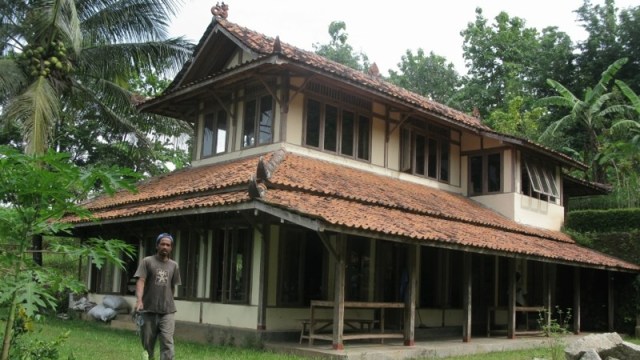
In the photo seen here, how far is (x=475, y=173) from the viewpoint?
19.6 metres

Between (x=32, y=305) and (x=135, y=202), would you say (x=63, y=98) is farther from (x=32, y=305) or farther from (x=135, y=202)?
(x=32, y=305)

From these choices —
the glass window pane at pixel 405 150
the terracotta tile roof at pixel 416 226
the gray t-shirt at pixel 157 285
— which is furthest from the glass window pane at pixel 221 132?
the gray t-shirt at pixel 157 285

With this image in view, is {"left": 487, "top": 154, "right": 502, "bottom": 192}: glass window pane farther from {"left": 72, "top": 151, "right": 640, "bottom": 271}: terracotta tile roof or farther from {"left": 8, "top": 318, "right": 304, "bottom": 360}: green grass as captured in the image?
{"left": 8, "top": 318, "right": 304, "bottom": 360}: green grass

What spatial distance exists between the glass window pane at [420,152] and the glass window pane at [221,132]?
5.19 meters

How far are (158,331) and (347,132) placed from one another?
9.09 m

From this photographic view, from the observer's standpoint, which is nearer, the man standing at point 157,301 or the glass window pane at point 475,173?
the man standing at point 157,301

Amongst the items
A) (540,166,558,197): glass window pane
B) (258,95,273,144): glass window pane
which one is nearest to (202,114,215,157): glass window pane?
(258,95,273,144): glass window pane

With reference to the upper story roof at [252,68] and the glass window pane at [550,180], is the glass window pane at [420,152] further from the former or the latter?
the glass window pane at [550,180]

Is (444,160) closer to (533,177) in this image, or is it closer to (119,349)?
(533,177)

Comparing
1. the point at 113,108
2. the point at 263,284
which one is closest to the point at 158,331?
the point at 263,284

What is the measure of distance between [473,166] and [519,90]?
20.3m

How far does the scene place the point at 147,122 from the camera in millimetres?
20484

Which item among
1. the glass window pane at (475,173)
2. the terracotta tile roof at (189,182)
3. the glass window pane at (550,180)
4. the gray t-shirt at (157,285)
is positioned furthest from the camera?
the glass window pane at (550,180)

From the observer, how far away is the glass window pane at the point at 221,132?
656 inches
